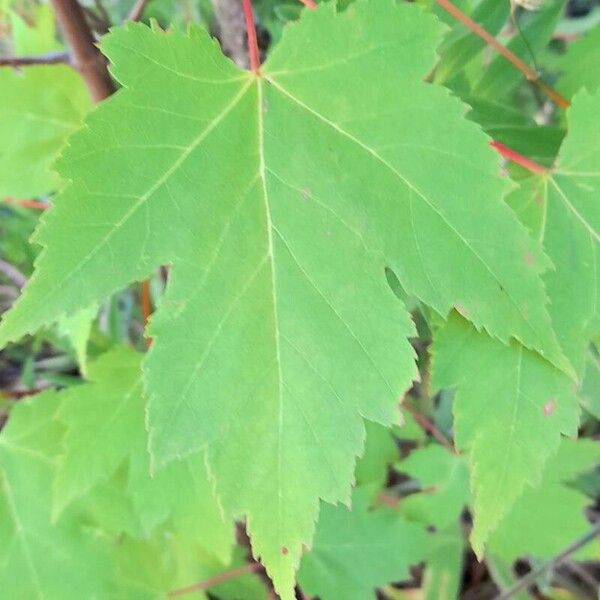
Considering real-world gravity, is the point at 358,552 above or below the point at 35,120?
below

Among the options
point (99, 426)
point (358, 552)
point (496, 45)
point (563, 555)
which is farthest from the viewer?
point (358, 552)

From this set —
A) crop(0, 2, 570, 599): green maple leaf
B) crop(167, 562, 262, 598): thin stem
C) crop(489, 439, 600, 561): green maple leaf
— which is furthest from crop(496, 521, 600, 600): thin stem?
crop(0, 2, 570, 599): green maple leaf

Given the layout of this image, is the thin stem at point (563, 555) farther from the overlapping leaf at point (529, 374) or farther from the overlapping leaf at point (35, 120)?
the overlapping leaf at point (35, 120)

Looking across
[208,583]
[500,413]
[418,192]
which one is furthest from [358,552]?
[418,192]

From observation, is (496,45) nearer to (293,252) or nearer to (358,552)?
(293,252)

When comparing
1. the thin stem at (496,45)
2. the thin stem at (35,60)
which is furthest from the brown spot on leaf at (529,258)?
the thin stem at (35,60)

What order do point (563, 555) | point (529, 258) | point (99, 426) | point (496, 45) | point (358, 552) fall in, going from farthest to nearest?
1. point (358, 552)
2. point (563, 555)
3. point (99, 426)
4. point (496, 45)
5. point (529, 258)

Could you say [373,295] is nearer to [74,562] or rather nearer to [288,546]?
[288,546]
